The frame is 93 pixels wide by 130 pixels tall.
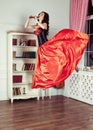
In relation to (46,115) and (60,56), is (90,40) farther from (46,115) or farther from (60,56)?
(46,115)

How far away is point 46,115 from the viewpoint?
13.7 feet

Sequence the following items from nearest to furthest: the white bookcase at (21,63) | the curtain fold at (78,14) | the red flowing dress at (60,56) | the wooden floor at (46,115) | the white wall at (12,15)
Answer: the wooden floor at (46,115) < the red flowing dress at (60,56) < the curtain fold at (78,14) < the white bookcase at (21,63) < the white wall at (12,15)

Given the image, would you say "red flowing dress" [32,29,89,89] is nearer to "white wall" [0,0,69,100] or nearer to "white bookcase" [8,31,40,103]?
"white bookcase" [8,31,40,103]

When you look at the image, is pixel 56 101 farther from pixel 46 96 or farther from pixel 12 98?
pixel 12 98

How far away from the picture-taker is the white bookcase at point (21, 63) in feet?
17.5

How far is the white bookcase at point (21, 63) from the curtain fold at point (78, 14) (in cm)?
111

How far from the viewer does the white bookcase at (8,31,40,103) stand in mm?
5324

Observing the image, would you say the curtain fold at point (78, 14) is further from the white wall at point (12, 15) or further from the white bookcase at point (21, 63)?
the white bookcase at point (21, 63)

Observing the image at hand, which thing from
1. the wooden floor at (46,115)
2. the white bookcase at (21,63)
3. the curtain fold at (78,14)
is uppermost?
the curtain fold at (78,14)

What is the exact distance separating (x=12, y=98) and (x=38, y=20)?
6.61 feet

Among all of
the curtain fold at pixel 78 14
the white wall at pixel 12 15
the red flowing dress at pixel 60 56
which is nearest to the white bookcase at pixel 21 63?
the white wall at pixel 12 15

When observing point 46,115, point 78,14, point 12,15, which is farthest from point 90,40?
point 46,115

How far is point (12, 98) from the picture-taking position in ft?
17.3

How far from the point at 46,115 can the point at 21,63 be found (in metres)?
1.93
